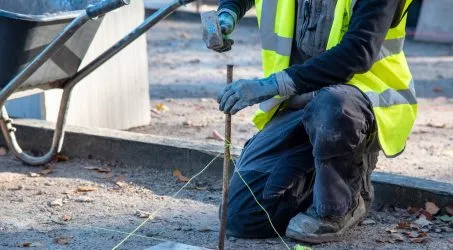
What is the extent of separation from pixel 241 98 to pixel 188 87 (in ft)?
14.3

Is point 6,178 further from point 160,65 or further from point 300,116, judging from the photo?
point 160,65

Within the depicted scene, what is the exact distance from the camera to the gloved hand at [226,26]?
13.6 ft

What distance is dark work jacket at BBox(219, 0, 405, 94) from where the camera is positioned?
3998mm

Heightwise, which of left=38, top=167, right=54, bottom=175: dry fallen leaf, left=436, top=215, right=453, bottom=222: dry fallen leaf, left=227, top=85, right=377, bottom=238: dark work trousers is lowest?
left=38, top=167, right=54, bottom=175: dry fallen leaf

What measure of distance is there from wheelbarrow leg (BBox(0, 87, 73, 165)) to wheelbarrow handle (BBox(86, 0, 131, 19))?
3.24 ft

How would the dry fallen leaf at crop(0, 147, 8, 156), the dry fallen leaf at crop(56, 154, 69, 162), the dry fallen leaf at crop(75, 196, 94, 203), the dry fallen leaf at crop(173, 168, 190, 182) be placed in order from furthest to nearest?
the dry fallen leaf at crop(0, 147, 8, 156)
the dry fallen leaf at crop(56, 154, 69, 162)
the dry fallen leaf at crop(173, 168, 190, 182)
the dry fallen leaf at crop(75, 196, 94, 203)

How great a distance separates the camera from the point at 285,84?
13.1 ft

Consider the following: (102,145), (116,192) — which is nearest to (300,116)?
(116,192)

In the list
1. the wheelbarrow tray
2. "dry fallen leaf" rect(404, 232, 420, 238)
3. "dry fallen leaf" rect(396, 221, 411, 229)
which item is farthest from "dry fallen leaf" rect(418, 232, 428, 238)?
the wheelbarrow tray

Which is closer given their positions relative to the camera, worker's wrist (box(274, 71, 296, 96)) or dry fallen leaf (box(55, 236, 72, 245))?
A: worker's wrist (box(274, 71, 296, 96))

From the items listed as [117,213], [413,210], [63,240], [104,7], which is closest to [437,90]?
[413,210]

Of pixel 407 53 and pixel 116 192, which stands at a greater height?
pixel 116 192

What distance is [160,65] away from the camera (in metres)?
9.23

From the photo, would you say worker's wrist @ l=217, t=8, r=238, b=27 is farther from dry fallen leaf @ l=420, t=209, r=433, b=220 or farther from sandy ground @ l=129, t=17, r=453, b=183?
sandy ground @ l=129, t=17, r=453, b=183
